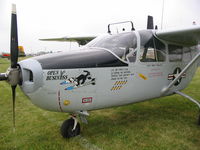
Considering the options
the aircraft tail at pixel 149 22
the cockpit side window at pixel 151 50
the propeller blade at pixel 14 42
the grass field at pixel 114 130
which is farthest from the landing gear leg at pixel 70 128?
the aircraft tail at pixel 149 22

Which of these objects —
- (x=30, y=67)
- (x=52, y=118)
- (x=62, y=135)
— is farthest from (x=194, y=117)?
(x=30, y=67)

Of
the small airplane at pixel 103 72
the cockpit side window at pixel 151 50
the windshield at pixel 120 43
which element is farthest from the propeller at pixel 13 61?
the cockpit side window at pixel 151 50

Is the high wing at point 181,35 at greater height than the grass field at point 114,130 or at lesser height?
greater

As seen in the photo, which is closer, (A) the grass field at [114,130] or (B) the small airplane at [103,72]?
(B) the small airplane at [103,72]

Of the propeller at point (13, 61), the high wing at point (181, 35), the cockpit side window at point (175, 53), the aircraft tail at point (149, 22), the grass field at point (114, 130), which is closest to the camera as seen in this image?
the propeller at point (13, 61)

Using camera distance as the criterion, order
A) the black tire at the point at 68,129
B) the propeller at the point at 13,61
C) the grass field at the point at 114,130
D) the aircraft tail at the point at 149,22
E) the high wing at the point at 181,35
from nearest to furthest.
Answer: the propeller at the point at 13,61 < the grass field at the point at 114,130 < the black tire at the point at 68,129 < the high wing at the point at 181,35 < the aircraft tail at the point at 149,22

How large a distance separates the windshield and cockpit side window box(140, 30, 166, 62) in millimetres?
273

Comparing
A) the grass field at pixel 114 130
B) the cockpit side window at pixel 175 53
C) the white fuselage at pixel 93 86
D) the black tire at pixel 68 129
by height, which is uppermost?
the cockpit side window at pixel 175 53

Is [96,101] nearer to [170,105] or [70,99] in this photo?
[70,99]

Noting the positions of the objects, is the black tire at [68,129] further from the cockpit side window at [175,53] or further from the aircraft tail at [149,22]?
the aircraft tail at [149,22]

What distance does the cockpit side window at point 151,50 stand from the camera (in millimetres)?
3797

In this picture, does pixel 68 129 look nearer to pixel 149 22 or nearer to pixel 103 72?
pixel 103 72

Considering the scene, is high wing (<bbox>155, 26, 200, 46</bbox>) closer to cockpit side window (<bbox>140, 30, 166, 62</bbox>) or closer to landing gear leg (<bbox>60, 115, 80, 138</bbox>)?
cockpit side window (<bbox>140, 30, 166, 62</bbox>)

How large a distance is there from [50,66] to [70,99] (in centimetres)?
64
